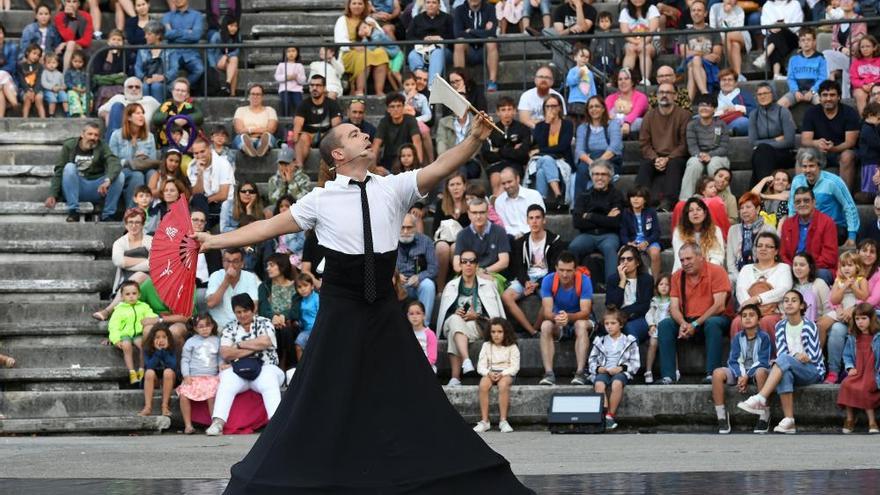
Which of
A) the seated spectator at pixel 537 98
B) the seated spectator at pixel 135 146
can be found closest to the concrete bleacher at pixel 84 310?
the seated spectator at pixel 135 146

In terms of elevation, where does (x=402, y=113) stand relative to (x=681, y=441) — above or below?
above

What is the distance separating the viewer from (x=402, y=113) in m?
18.2

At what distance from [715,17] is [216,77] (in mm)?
6358

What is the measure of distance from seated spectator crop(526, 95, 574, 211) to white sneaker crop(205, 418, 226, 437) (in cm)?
476

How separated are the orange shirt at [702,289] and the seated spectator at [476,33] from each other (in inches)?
219

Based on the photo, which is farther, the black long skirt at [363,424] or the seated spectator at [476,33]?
the seated spectator at [476,33]

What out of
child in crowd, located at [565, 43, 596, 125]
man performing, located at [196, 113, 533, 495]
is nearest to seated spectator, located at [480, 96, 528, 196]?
child in crowd, located at [565, 43, 596, 125]

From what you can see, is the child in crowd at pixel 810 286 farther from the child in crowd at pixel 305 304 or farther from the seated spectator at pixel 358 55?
the seated spectator at pixel 358 55

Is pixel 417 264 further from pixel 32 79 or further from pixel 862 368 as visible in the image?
pixel 32 79

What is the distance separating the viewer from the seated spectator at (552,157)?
57.8ft

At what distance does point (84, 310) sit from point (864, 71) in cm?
882

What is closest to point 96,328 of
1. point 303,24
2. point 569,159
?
point 569,159

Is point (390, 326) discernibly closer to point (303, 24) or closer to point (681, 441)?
point (681, 441)

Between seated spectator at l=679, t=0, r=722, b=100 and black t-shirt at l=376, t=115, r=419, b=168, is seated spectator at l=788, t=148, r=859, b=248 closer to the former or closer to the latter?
seated spectator at l=679, t=0, r=722, b=100
